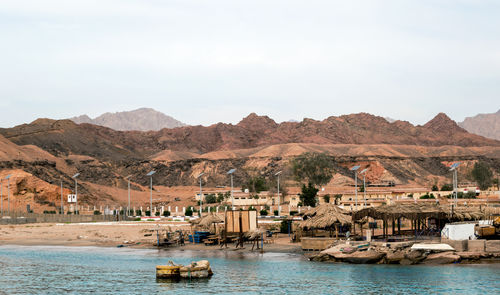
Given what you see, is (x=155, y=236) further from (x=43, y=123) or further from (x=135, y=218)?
(x=43, y=123)

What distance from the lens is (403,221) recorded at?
6581cm

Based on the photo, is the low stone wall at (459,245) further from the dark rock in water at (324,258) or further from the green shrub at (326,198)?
the green shrub at (326,198)

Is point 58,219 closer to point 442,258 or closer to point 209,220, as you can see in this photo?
point 209,220

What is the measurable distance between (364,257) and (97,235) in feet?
100

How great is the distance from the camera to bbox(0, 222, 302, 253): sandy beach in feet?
176

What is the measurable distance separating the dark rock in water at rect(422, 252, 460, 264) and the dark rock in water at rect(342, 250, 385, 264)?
2.66 meters

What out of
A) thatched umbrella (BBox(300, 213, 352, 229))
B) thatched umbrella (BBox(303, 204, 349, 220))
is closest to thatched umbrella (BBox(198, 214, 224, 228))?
thatched umbrella (BBox(303, 204, 349, 220))

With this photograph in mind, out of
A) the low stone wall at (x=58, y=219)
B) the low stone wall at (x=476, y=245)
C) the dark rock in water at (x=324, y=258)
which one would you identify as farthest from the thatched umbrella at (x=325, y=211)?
the low stone wall at (x=58, y=219)

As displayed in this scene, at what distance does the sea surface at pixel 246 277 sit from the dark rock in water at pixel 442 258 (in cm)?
77

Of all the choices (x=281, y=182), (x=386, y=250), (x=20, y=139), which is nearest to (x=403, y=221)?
(x=386, y=250)

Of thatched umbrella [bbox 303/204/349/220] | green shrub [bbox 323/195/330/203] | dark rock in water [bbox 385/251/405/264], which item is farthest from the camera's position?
green shrub [bbox 323/195/330/203]

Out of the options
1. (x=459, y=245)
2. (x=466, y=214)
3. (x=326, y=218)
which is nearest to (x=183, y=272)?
(x=326, y=218)

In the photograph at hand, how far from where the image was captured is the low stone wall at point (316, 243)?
44.1 m

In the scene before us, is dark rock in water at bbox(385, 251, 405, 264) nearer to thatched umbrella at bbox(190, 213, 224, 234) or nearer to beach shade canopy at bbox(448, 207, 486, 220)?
beach shade canopy at bbox(448, 207, 486, 220)
